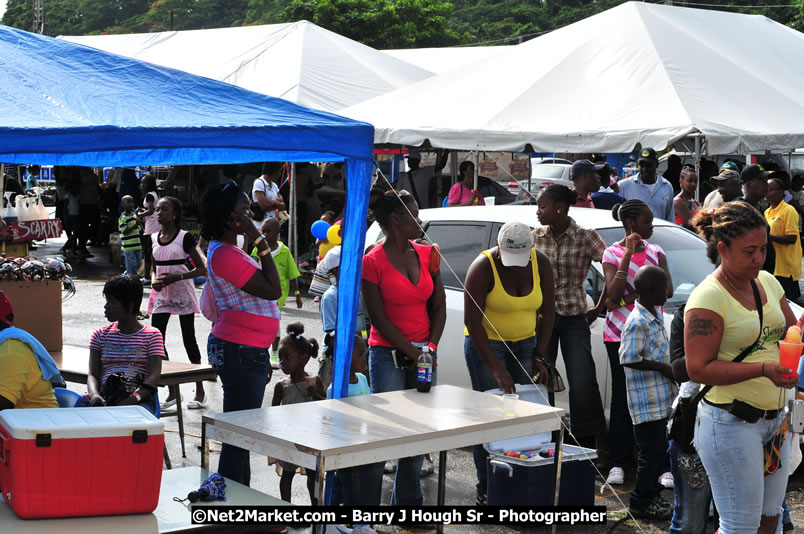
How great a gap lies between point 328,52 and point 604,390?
13.0 metres

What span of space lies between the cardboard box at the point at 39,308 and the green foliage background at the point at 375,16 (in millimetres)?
34155

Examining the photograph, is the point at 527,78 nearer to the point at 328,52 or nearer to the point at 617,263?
the point at 617,263

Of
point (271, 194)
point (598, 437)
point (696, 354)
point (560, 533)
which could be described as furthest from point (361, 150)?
point (271, 194)

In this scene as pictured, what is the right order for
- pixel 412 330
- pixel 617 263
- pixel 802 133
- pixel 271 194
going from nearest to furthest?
pixel 412 330
pixel 617 263
pixel 802 133
pixel 271 194

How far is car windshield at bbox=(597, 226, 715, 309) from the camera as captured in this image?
744cm

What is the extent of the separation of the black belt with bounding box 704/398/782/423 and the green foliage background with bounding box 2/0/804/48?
115 ft

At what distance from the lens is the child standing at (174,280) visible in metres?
8.39

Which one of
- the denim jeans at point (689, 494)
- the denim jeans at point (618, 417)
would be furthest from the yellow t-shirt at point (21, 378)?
the denim jeans at point (618, 417)

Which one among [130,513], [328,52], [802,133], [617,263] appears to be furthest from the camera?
[328,52]

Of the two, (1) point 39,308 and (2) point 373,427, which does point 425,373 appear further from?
(1) point 39,308

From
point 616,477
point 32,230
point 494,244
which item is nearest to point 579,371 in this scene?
point 616,477

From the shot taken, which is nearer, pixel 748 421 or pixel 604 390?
pixel 748 421

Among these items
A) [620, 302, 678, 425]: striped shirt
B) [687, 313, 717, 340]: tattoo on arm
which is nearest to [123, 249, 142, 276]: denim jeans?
[620, 302, 678, 425]: striped shirt

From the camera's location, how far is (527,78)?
485 inches
